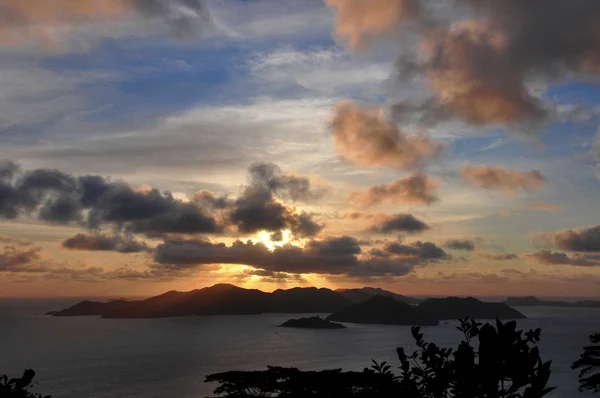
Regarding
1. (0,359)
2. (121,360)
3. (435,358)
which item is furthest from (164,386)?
(435,358)

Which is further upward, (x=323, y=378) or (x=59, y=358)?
(x=323, y=378)

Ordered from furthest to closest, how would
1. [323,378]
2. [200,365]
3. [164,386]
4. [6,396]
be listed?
1. [200,365]
2. [164,386]
3. [323,378]
4. [6,396]

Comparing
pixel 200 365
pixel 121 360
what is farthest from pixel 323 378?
pixel 121 360

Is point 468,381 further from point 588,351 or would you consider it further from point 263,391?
point 263,391

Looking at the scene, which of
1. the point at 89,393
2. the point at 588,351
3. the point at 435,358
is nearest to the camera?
the point at 435,358

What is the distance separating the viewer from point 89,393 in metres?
126

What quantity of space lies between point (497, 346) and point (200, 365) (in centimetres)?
18142

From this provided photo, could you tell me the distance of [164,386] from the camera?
137 metres

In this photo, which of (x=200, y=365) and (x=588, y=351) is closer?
(x=588, y=351)

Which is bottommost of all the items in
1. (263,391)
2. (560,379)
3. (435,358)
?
(560,379)

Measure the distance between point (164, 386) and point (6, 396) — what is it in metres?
126

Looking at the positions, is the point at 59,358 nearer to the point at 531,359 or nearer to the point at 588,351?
the point at 588,351

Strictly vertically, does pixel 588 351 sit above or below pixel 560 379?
above

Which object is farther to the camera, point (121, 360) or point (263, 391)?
point (121, 360)
